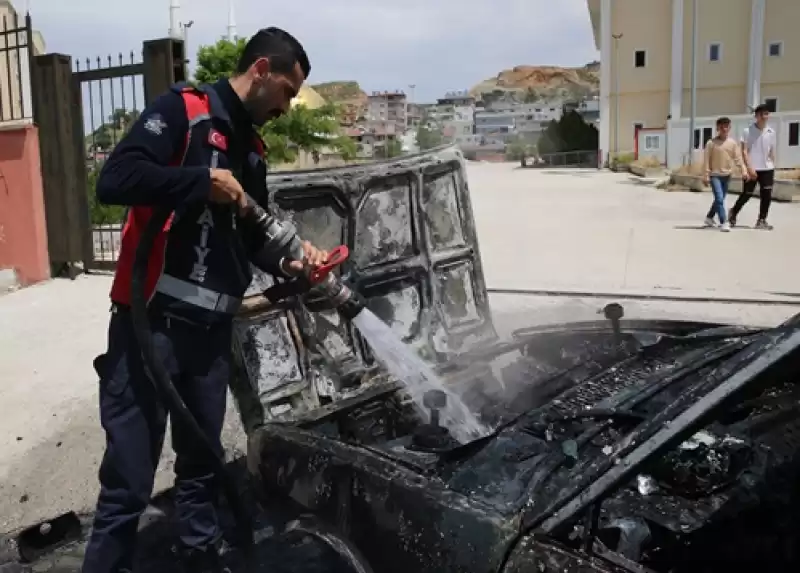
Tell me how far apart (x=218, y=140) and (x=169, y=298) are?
54 centimetres

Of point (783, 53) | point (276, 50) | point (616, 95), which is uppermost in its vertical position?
point (783, 53)

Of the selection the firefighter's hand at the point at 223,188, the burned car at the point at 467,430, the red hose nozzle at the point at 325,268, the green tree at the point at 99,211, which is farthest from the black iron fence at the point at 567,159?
the firefighter's hand at the point at 223,188

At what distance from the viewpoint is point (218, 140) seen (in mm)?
2551

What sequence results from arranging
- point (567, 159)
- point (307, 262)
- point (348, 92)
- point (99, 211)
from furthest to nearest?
point (348, 92), point (567, 159), point (99, 211), point (307, 262)

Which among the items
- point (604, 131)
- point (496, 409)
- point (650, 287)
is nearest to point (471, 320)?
point (496, 409)

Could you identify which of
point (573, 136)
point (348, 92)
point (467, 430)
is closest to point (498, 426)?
point (467, 430)

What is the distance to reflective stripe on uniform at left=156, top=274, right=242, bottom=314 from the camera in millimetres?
2523

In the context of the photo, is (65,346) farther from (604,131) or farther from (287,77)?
(604,131)

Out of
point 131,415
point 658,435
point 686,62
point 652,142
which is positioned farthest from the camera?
point 686,62

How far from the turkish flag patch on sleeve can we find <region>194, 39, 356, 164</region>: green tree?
26.9 metres

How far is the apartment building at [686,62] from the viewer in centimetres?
3972

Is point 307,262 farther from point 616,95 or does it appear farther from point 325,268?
point 616,95

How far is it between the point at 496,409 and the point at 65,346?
200 inches

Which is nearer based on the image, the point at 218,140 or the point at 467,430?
the point at 218,140
